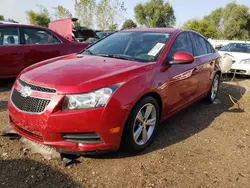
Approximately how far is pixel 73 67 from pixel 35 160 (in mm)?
1152

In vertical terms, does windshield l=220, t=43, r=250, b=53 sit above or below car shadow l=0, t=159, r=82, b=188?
above

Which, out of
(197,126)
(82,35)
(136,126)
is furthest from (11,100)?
(82,35)

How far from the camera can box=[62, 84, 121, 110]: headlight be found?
2561 millimetres

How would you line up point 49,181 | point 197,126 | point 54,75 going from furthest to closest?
1. point 197,126
2. point 54,75
3. point 49,181

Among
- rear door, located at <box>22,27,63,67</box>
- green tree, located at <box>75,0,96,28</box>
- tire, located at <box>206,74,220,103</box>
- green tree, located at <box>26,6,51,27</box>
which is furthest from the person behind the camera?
green tree, located at <box>26,6,51,27</box>

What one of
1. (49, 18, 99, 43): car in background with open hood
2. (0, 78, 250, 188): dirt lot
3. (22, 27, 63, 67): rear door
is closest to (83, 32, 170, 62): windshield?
(0, 78, 250, 188): dirt lot

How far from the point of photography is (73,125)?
2562 mm

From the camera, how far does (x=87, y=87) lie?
2590 mm

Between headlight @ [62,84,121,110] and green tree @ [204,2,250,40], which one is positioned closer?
headlight @ [62,84,121,110]

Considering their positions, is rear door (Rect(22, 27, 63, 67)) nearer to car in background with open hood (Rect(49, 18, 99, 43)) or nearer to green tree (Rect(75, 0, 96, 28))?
car in background with open hood (Rect(49, 18, 99, 43))

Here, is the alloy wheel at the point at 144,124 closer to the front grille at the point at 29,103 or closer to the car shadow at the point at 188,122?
the car shadow at the point at 188,122

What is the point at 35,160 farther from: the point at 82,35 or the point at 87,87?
the point at 82,35

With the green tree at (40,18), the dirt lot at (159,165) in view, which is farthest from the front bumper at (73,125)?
the green tree at (40,18)

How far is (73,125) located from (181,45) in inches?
92.8
